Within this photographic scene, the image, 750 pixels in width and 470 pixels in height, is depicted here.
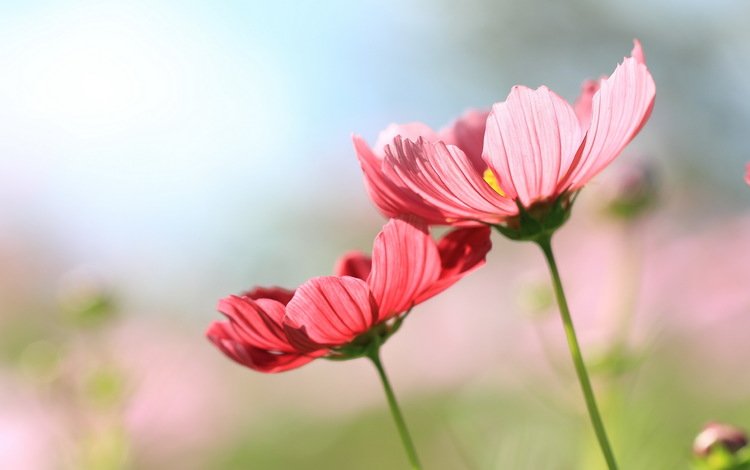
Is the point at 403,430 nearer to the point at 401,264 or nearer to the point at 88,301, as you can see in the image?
the point at 401,264

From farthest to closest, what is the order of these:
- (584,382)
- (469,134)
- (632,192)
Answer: (632,192) → (469,134) → (584,382)

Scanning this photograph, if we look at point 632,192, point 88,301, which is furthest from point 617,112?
point 88,301

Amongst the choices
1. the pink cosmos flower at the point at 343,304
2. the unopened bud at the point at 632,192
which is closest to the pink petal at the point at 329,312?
the pink cosmos flower at the point at 343,304

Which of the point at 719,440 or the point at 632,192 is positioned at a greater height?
the point at 632,192

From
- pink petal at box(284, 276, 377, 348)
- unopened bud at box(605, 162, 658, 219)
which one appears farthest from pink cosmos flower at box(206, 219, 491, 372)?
unopened bud at box(605, 162, 658, 219)

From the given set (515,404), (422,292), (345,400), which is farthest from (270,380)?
(422,292)

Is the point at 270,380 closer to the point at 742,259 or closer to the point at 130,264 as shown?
the point at 130,264

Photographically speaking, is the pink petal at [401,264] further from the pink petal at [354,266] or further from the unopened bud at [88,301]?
the unopened bud at [88,301]
